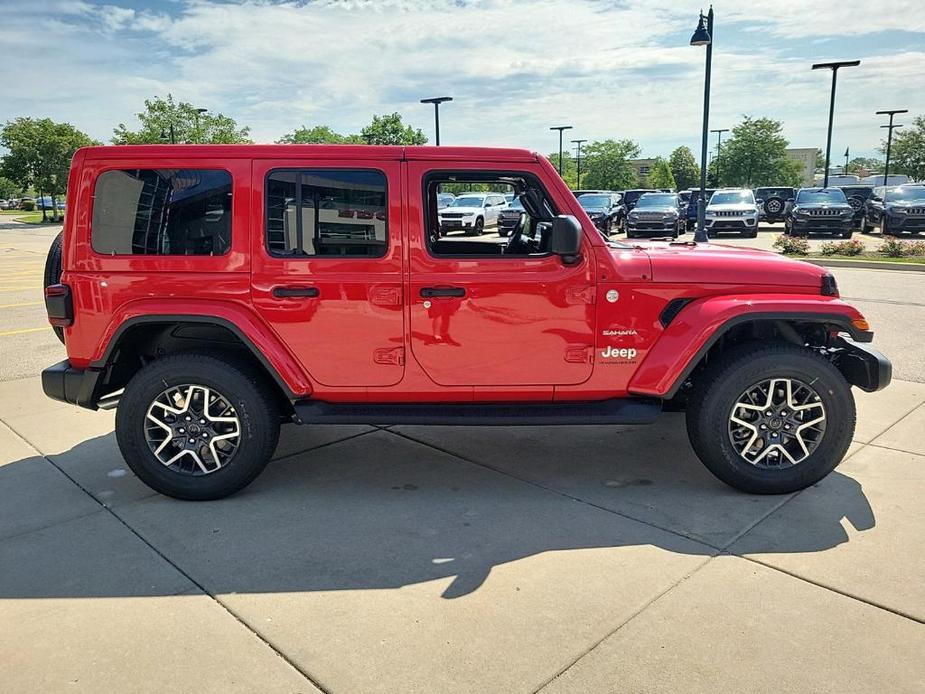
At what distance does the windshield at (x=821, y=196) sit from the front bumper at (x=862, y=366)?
805 inches

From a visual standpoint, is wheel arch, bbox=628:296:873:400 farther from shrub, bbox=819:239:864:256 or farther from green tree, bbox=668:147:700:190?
green tree, bbox=668:147:700:190

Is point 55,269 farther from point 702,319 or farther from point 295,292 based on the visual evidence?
point 702,319

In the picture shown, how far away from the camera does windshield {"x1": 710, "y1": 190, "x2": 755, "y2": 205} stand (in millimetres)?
24250

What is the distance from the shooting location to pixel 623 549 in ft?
11.4

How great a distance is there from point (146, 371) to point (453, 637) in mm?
2327

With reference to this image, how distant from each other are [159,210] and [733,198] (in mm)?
23672

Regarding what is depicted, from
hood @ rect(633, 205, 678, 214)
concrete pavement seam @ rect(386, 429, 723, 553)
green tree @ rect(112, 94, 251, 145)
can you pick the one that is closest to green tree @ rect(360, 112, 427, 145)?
green tree @ rect(112, 94, 251, 145)

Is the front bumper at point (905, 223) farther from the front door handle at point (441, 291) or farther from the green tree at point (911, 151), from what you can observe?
the green tree at point (911, 151)

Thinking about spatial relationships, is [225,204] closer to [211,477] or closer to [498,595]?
[211,477]

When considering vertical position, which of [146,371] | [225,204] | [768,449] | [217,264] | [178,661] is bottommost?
[178,661]

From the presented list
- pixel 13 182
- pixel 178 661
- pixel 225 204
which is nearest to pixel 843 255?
pixel 225 204

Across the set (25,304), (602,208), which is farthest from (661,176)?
(25,304)

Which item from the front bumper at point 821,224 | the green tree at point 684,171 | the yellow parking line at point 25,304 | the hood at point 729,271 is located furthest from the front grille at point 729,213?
the green tree at point 684,171

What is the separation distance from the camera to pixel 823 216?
2161 centimetres
